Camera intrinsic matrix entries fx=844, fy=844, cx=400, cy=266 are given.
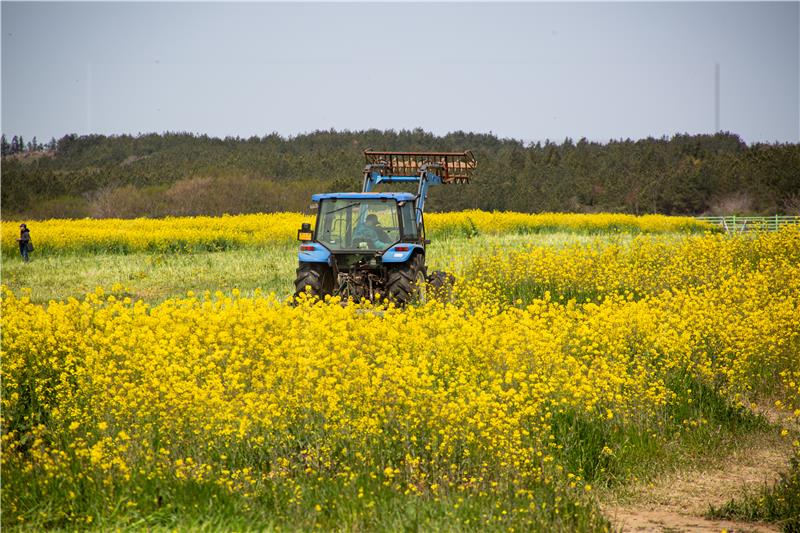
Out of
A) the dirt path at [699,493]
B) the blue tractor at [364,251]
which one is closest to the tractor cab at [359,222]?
the blue tractor at [364,251]

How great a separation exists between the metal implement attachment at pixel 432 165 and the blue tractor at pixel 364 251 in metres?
1.72

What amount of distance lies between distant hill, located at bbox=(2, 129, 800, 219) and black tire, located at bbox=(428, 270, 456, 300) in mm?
38765

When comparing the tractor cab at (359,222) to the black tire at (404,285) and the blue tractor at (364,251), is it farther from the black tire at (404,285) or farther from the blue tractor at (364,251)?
the black tire at (404,285)

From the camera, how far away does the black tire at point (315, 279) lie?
36.5 ft

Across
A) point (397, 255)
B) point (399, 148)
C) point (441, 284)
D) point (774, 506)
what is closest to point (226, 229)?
point (441, 284)

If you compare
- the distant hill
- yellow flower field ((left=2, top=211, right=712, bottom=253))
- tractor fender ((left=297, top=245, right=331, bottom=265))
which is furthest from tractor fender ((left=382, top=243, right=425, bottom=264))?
the distant hill

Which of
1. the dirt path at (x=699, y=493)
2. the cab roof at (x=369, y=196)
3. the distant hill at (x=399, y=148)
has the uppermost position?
the distant hill at (x=399, y=148)

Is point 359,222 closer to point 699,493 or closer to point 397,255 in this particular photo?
point 397,255

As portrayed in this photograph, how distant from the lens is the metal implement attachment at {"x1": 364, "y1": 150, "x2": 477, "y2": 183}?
44.4 ft

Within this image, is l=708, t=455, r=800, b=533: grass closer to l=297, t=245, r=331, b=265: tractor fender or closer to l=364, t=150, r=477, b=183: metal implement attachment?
l=297, t=245, r=331, b=265: tractor fender

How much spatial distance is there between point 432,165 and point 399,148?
85.4 metres

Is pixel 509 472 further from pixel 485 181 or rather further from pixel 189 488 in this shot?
pixel 485 181

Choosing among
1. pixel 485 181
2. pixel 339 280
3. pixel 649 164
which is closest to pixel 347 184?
pixel 485 181

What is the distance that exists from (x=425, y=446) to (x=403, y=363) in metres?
0.67
